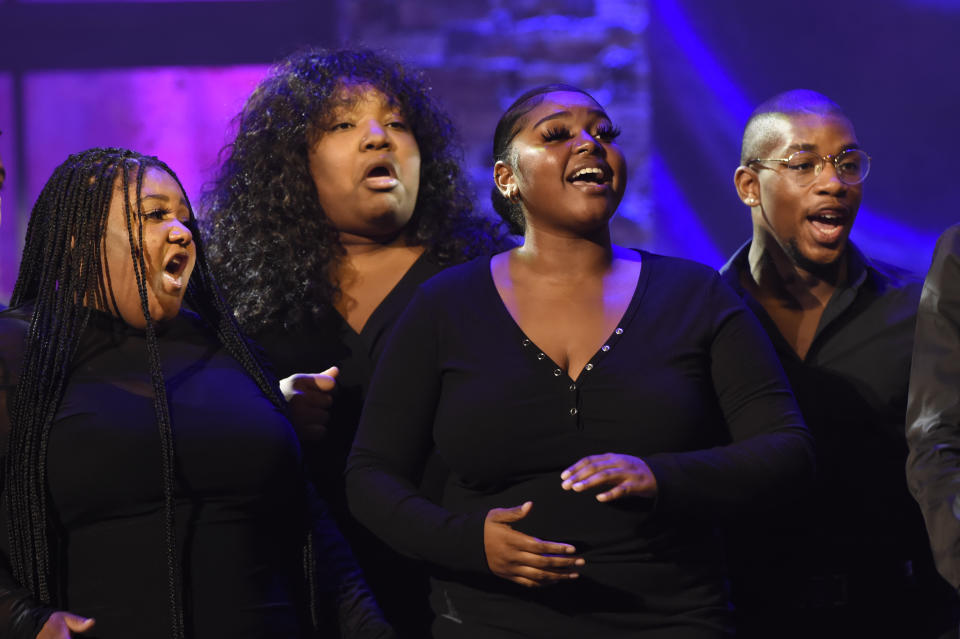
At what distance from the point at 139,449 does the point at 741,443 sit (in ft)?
3.45

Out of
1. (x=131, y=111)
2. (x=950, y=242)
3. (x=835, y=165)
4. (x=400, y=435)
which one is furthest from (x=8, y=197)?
(x=950, y=242)

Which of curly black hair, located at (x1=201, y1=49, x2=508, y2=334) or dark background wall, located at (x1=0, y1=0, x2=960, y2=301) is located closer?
curly black hair, located at (x1=201, y1=49, x2=508, y2=334)

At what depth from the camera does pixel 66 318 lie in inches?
76.5

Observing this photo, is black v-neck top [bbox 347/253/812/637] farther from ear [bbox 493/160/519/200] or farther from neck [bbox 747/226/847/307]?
neck [bbox 747/226/847/307]

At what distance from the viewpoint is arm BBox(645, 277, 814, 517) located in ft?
5.75

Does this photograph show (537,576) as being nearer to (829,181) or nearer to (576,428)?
(576,428)

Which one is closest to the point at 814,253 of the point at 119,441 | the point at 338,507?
the point at 338,507

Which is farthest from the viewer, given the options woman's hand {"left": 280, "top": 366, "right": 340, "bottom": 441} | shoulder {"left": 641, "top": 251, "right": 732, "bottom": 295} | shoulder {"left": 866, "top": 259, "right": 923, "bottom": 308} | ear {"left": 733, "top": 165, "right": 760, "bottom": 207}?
ear {"left": 733, "top": 165, "right": 760, "bottom": 207}

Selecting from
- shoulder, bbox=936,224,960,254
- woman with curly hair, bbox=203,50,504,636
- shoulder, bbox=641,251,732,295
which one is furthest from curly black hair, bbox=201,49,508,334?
shoulder, bbox=936,224,960,254

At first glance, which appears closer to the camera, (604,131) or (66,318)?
(66,318)

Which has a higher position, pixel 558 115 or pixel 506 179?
pixel 558 115

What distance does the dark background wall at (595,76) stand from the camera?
3.55 meters

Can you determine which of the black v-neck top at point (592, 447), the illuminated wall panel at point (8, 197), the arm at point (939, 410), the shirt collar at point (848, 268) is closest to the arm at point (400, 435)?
the black v-neck top at point (592, 447)

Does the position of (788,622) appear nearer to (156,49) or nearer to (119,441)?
(119,441)
